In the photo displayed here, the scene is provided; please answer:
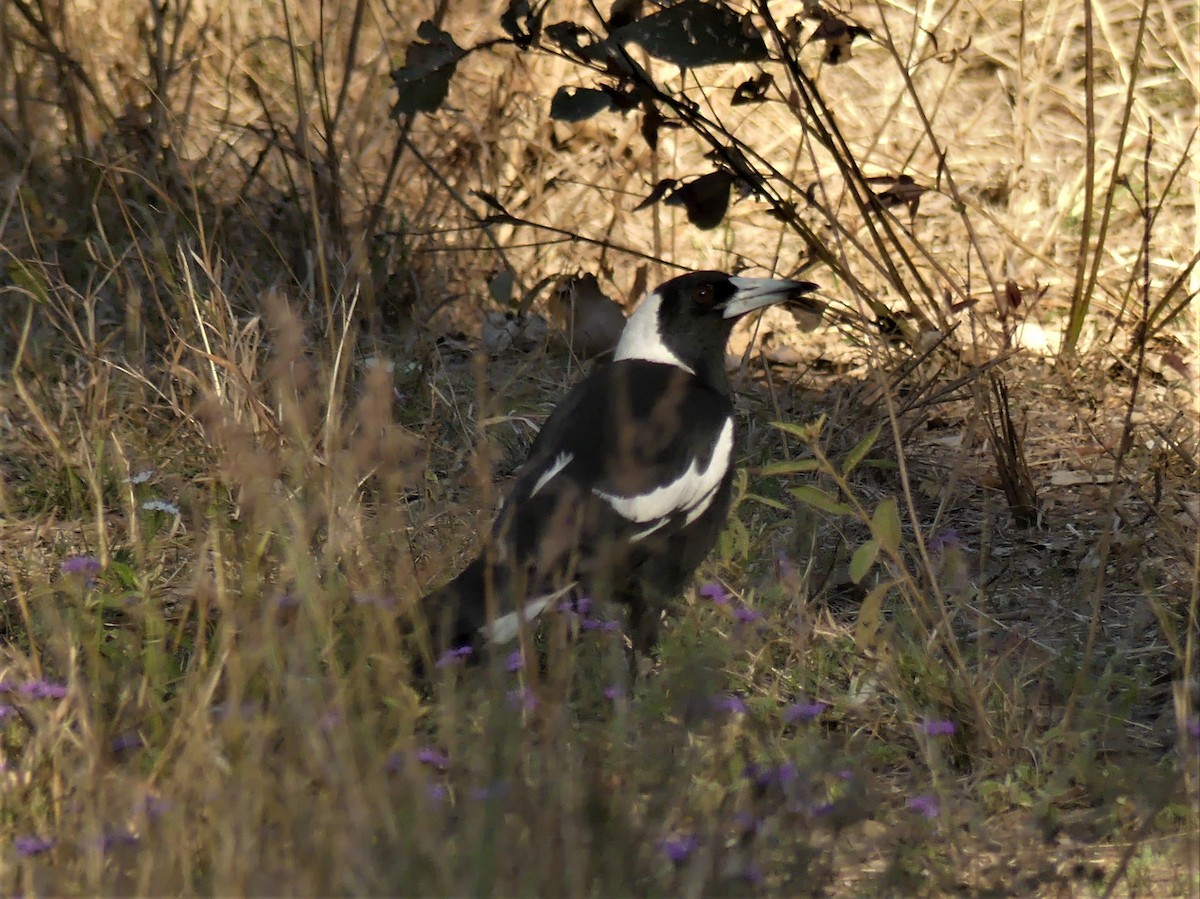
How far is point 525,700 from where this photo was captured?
7.64 ft

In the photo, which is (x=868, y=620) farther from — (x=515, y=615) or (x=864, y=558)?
(x=515, y=615)

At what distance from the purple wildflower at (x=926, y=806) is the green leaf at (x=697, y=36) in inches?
70.3

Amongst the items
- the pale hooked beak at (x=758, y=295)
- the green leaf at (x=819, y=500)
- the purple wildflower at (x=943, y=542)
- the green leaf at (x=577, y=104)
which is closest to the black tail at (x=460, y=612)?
the green leaf at (x=819, y=500)

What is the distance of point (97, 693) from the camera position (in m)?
2.67

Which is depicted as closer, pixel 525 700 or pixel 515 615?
pixel 525 700

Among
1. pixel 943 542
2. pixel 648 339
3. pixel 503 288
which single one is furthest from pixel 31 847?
pixel 503 288

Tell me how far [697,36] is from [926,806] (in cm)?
197

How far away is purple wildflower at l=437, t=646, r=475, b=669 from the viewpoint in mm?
2467

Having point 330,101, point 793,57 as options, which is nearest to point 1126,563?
point 793,57

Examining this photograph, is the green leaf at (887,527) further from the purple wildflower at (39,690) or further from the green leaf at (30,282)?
the green leaf at (30,282)

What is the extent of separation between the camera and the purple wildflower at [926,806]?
232 centimetres

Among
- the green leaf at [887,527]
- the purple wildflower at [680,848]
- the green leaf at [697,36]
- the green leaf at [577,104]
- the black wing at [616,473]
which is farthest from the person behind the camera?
the green leaf at [577,104]

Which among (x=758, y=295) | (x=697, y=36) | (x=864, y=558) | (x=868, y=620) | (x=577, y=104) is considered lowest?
(x=868, y=620)

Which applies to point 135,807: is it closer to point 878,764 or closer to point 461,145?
point 878,764
